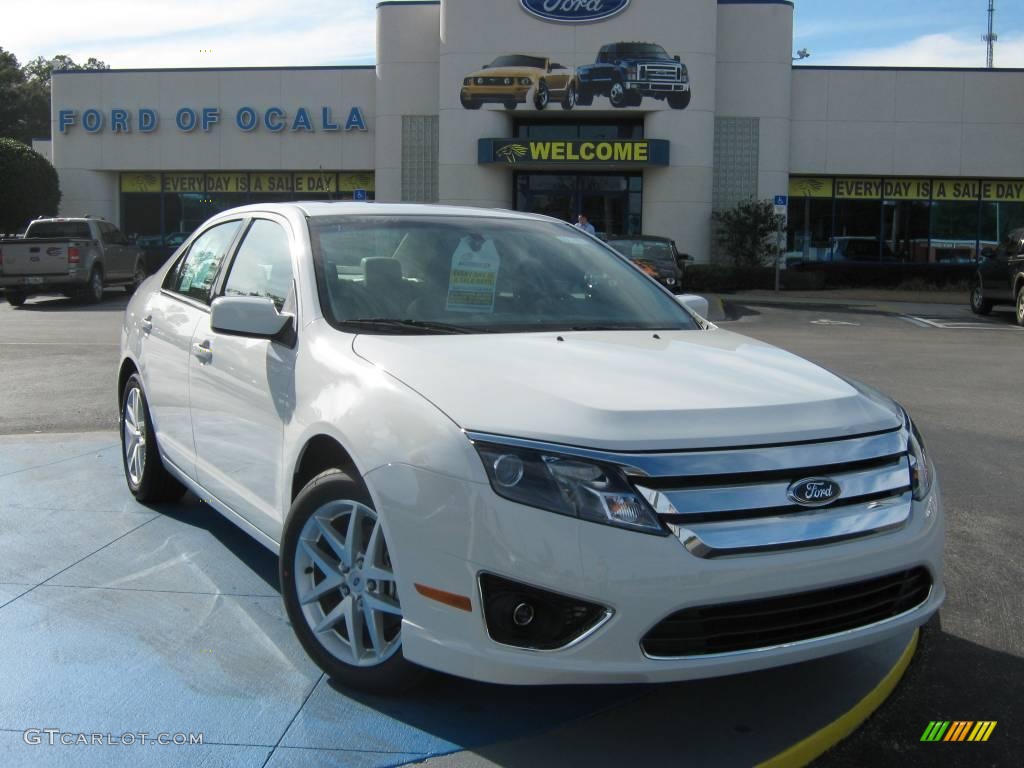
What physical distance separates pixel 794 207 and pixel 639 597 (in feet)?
107

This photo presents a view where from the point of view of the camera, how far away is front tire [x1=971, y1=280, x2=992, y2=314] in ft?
72.0

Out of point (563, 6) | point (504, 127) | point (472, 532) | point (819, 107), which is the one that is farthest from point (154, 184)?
point (472, 532)

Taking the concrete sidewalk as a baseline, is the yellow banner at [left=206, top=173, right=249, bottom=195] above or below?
above

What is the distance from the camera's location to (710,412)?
9.78ft

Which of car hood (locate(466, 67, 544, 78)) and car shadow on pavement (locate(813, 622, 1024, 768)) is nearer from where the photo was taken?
car shadow on pavement (locate(813, 622, 1024, 768))

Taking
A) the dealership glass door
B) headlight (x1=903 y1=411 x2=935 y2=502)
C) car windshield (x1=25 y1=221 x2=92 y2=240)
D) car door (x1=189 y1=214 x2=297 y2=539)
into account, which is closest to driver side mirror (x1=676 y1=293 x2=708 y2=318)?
headlight (x1=903 y1=411 x2=935 y2=502)

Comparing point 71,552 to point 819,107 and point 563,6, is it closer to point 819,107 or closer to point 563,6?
point 563,6

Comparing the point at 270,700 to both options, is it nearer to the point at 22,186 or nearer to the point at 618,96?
the point at 618,96

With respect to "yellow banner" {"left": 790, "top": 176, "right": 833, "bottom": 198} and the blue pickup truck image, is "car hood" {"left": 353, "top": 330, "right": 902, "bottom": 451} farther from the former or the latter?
"yellow banner" {"left": 790, "top": 176, "right": 833, "bottom": 198}

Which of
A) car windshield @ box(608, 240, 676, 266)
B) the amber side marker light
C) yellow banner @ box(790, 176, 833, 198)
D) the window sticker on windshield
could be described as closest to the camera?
the amber side marker light

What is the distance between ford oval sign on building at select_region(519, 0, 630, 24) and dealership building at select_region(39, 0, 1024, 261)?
0.16 feet

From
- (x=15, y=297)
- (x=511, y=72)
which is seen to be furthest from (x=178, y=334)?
(x=511, y=72)

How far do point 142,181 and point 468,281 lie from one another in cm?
3374

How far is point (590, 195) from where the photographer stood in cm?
3247
